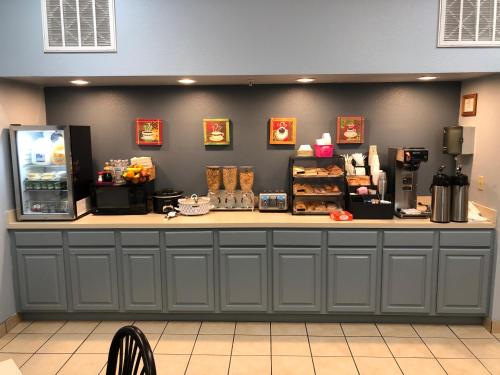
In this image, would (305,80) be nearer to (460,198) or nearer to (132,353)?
(460,198)

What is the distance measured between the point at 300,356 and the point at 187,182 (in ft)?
6.39

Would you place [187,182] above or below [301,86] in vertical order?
below

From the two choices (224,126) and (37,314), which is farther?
(224,126)

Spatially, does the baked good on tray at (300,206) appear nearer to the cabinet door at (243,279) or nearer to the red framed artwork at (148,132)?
the cabinet door at (243,279)

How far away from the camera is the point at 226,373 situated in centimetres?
283

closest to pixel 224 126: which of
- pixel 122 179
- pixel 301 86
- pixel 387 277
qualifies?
pixel 301 86

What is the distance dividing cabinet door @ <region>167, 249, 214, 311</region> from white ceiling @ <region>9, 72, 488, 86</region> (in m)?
1.49

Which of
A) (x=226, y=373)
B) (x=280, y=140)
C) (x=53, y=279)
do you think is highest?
(x=280, y=140)

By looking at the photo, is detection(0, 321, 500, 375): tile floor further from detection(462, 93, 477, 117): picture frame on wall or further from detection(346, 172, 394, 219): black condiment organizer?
detection(462, 93, 477, 117): picture frame on wall

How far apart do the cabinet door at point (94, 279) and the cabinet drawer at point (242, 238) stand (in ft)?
3.16

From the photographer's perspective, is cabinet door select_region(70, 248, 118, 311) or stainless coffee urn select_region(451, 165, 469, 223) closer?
stainless coffee urn select_region(451, 165, 469, 223)

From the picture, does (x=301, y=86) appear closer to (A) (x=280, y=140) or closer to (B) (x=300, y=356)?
(A) (x=280, y=140)

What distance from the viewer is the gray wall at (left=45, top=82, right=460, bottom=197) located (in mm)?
3863

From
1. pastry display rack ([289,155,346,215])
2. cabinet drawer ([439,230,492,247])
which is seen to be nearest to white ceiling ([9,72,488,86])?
pastry display rack ([289,155,346,215])
